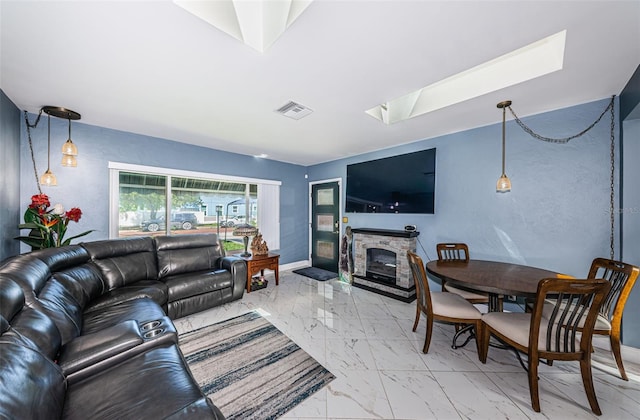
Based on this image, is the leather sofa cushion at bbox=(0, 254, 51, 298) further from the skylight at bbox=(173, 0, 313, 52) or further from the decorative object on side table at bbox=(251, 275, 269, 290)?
the decorative object on side table at bbox=(251, 275, 269, 290)

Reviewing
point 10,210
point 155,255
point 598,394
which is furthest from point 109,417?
point 598,394

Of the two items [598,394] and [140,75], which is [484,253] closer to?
[598,394]

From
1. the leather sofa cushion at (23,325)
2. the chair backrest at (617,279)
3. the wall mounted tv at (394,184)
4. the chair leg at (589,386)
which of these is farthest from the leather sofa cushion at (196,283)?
the chair backrest at (617,279)

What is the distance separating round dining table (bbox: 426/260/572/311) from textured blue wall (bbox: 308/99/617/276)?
17.4 inches

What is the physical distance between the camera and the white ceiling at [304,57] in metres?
1.28

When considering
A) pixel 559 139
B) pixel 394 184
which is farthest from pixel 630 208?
pixel 394 184

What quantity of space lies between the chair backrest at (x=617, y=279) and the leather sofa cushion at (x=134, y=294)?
3.95 metres

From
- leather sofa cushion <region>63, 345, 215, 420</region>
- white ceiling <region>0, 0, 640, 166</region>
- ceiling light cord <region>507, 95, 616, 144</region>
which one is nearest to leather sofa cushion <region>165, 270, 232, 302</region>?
leather sofa cushion <region>63, 345, 215, 420</region>

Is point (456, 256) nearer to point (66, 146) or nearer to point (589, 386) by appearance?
point (589, 386)

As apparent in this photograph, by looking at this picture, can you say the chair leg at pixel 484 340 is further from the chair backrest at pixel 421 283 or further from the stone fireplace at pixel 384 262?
the stone fireplace at pixel 384 262

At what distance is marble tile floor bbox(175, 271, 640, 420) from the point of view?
1553 millimetres

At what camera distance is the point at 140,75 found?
73.3 inches

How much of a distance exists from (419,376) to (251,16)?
2.95 meters

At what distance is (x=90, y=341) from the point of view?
4.59 feet
